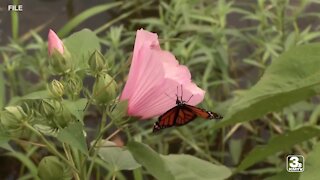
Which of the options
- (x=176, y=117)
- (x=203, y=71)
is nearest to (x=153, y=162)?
(x=176, y=117)

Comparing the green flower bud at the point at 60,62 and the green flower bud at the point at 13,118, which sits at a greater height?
the green flower bud at the point at 60,62

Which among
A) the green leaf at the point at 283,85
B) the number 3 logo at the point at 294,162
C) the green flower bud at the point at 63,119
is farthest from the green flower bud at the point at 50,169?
the number 3 logo at the point at 294,162

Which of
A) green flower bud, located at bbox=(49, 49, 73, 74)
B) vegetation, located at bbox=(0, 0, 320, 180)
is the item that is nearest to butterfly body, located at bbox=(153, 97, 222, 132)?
green flower bud, located at bbox=(49, 49, 73, 74)

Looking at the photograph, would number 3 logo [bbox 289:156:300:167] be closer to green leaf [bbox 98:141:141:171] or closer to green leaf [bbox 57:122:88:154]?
green leaf [bbox 98:141:141:171]

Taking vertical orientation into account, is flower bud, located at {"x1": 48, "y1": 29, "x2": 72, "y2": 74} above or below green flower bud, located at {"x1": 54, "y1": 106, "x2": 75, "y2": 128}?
above

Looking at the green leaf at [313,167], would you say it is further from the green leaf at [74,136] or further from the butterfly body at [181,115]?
the green leaf at [74,136]

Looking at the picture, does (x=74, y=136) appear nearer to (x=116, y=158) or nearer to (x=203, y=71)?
(x=116, y=158)
